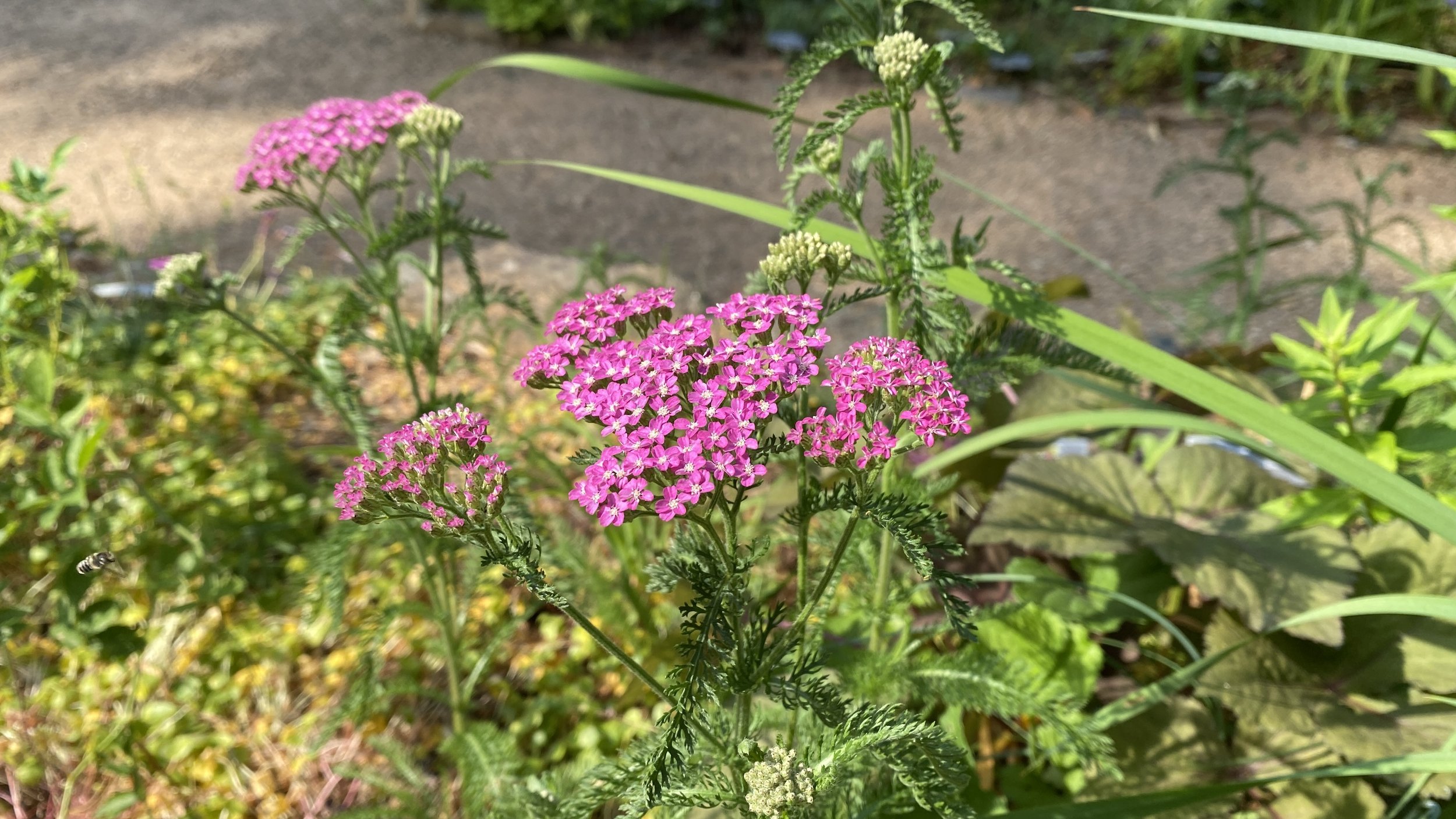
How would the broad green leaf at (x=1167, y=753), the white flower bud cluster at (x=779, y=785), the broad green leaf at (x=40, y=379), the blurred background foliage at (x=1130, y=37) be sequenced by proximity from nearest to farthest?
the white flower bud cluster at (x=779, y=785) < the broad green leaf at (x=1167, y=753) < the broad green leaf at (x=40, y=379) < the blurred background foliage at (x=1130, y=37)

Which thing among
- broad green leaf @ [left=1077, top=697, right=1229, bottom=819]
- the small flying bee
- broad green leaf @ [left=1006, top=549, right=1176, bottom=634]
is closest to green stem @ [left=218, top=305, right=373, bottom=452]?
the small flying bee

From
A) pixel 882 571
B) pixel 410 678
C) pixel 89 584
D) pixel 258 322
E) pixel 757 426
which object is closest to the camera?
pixel 757 426

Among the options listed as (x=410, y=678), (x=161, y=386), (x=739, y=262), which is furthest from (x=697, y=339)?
(x=739, y=262)

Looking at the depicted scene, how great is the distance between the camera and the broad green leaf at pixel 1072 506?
1757mm

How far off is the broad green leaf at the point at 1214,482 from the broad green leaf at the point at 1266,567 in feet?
0.44

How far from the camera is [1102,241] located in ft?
14.7

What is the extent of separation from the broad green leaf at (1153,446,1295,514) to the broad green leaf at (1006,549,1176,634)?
0.18 meters

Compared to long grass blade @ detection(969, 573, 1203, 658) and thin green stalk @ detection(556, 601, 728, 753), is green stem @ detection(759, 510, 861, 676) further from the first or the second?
long grass blade @ detection(969, 573, 1203, 658)

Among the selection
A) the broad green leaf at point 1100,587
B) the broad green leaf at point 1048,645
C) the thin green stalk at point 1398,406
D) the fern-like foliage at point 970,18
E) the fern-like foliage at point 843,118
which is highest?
the fern-like foliage at point 970,18

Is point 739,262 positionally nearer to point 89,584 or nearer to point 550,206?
point 550,206

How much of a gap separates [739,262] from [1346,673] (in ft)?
10.6

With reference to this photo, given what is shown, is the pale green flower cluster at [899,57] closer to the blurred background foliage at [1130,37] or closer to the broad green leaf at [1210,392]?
the broad green leaf at [1210,392]

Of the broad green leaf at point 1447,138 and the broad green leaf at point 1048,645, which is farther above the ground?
the broad green leaf at point 1447,138

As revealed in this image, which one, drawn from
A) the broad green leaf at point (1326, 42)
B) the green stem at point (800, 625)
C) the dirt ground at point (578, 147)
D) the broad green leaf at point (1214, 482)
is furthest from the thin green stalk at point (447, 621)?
the dirt ground at point (578, 147)
